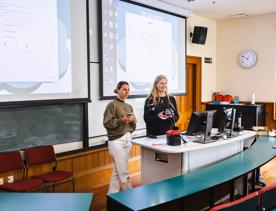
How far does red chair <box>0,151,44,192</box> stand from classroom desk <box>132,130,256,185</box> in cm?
121

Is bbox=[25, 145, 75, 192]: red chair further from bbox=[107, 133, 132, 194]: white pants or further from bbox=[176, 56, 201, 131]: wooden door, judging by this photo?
bbox=[176, 56, 201, 131]: wooden door

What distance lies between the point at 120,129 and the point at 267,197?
1719mm

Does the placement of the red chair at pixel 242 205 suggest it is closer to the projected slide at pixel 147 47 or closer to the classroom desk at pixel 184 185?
the classroom desk at pixel 184 185

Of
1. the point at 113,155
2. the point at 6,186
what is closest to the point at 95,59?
the point at 113,155

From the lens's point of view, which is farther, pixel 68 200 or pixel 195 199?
pixel 195 199

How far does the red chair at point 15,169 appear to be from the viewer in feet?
9.96

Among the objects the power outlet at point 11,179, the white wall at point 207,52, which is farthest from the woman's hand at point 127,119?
the white wall at point 207,52

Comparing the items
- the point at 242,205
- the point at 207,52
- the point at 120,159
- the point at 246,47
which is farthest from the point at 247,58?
Result: the point at 242,205

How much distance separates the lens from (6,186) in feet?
10.0

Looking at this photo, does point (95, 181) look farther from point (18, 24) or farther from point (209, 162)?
point (18, 24)

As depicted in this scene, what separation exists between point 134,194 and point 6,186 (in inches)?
63.8

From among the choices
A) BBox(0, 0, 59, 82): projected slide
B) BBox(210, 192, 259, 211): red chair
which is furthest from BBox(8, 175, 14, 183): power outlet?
BBox(210, 192, 259, 211): red chair

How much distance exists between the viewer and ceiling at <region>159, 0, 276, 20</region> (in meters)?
5.74

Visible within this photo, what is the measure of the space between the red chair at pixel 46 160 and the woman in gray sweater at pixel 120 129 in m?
0.64
